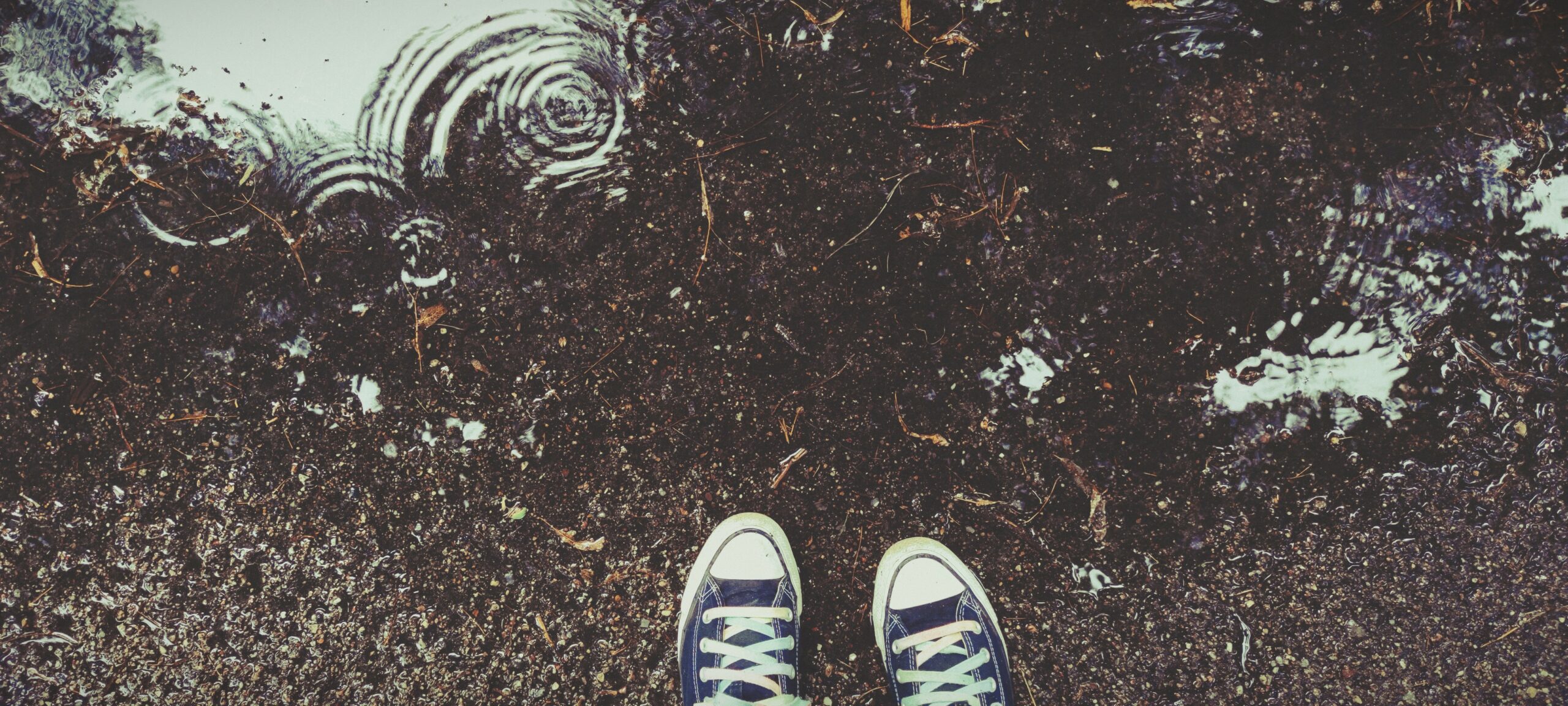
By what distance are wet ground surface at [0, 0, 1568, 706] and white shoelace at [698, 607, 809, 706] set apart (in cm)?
10

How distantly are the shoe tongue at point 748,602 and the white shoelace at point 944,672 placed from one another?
0.33 metres

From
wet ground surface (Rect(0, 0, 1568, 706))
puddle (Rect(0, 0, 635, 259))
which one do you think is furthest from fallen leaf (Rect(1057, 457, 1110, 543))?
puddle (Rect(0, 0, 635, 259))

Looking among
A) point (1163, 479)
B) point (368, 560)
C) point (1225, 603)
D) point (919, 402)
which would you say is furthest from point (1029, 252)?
point (368, 560)

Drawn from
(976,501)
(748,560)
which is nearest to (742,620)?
(748,560)

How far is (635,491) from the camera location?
5.48ft

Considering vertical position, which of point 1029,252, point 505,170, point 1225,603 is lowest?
point 1225,603

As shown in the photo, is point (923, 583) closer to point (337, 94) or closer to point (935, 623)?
point (935, 623)

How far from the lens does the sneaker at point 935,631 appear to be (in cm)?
165

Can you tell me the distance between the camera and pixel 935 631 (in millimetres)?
1693

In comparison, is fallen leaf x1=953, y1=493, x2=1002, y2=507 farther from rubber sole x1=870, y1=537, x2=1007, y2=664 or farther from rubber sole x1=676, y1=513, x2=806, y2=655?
rubber sole x1=676, y1=513, x2=806, y2=655

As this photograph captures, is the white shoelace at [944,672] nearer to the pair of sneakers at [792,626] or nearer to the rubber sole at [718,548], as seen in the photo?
the pair of sneakers at [792,626]

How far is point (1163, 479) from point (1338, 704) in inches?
28.9

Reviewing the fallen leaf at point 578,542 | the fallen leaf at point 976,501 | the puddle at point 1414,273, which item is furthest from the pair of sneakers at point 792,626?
the puddle at point 1414,273

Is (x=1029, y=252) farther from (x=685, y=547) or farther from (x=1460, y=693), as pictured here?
(x=1460, y=693)
